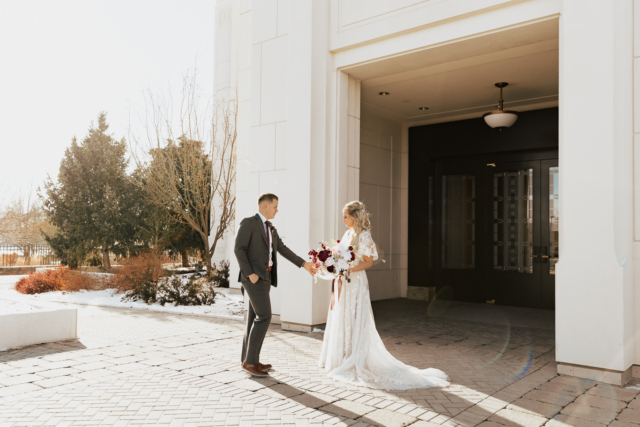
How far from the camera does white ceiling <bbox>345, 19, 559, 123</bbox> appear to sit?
256 inches

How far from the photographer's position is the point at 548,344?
668cm

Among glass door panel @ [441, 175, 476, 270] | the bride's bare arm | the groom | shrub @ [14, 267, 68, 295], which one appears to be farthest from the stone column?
shrub @ [14, 267, 68, 295]

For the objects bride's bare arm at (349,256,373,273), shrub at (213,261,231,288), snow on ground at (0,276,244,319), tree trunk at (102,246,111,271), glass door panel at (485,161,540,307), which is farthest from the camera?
tree trunk at (102,246,111,271)

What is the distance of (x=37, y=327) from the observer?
6406 mm

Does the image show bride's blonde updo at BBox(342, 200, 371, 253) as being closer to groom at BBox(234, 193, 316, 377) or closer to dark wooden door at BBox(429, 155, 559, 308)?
groom at BBox(234, 193, 316, 377)

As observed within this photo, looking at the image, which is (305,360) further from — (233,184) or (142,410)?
(233,184)

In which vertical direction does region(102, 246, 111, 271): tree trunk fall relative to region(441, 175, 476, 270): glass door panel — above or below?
below

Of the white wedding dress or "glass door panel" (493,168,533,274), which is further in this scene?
"glass door panel" (493,168,533,274)

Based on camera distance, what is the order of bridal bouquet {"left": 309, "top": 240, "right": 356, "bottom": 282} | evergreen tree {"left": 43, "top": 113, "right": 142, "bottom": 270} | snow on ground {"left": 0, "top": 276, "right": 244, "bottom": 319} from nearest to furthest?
bridal bouquet {"left": 309, "top": 240, "right": 356, "bottom": 282}, snow on ground {"left": 0, "top": 276, "right": 244, "bottom": 319}, evergreen tree {"left": 43, "top": 113, "right": 142, "bottom": 270}

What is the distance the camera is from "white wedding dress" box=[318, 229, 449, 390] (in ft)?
15.4

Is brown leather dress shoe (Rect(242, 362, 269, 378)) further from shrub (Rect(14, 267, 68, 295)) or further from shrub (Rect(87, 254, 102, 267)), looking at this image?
shrub (Rect(87, 254, 102, 267))

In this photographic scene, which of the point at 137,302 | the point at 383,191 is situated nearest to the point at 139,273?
the point at 137,302

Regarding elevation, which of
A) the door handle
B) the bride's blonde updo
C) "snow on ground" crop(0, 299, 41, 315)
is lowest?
"snow on ground" crop(0, 299, 41, 315)

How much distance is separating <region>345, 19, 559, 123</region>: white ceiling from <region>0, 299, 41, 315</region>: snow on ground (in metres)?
6.24
